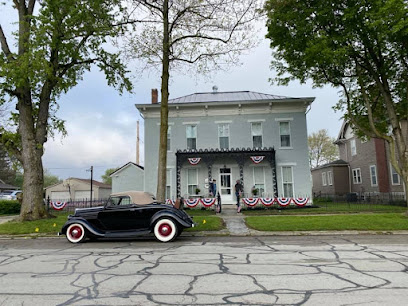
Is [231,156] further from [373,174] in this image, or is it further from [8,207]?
[8,207]

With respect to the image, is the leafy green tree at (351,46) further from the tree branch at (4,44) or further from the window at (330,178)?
the window at (330,178)

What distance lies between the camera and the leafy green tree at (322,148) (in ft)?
185

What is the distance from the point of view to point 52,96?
18250 mm

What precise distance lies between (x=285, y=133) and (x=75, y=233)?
683 inches

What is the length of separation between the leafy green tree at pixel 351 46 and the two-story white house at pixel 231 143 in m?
5.13

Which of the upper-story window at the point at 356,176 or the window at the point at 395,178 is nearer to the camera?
the window at the point at 395,178

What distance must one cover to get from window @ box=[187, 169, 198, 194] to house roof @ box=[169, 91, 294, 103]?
5.54 meters

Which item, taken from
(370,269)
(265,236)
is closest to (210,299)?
(370,269)

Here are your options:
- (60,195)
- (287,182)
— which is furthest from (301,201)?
(60,195)

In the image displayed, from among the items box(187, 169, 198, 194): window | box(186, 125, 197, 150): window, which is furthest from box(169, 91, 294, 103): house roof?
box(187, 169, 198, 194): window

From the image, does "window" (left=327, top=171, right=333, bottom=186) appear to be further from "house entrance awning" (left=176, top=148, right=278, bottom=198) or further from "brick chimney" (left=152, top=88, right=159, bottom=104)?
"brick chimney" (left=152, top=88, right=159, bottom=104)

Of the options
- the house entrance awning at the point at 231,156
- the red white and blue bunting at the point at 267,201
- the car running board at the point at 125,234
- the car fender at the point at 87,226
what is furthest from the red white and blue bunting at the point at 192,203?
the car fender at the point at 87,226

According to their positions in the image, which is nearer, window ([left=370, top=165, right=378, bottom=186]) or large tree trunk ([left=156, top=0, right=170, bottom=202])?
large tree trunk ([left=156, top=0, right=170, bottom=202])

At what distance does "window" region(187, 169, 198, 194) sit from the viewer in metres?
23.4
